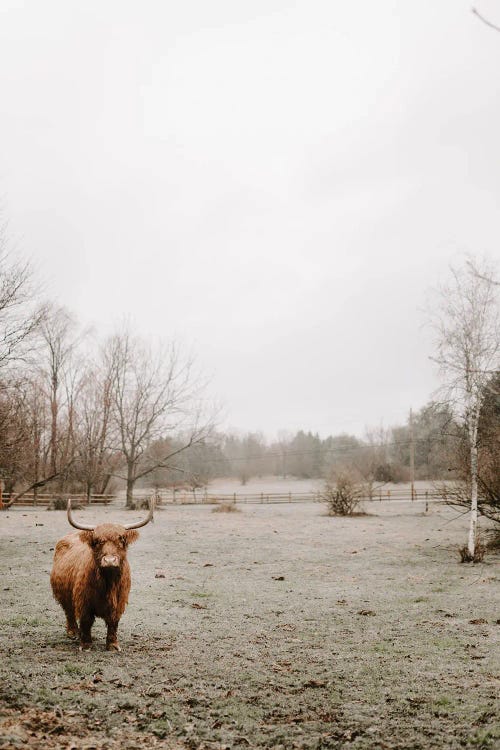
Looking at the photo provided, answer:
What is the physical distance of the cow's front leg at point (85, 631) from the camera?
25.6ft

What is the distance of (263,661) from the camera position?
25.1 ft

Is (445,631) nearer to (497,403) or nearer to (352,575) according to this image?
(352,575)

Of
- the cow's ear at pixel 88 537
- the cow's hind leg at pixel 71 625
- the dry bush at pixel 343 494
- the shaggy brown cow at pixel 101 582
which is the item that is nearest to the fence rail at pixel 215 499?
the dry bush at pixel 343 494

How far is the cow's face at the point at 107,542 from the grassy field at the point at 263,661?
3.94ft

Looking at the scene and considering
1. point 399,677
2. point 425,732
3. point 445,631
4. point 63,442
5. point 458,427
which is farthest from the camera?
point 63,442

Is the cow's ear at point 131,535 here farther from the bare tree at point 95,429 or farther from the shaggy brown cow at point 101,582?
the bare tree at point 95,429

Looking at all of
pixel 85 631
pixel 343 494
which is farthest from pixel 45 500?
pixel 85 631

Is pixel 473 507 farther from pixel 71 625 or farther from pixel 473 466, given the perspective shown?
pixel 71 625

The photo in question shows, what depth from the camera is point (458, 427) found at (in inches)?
702

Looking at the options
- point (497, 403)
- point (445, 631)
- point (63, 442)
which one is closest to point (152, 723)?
point (445, 631)

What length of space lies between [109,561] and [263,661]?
2357 millimetres

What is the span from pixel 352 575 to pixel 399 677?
25.6 ft

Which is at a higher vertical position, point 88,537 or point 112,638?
point 88,537

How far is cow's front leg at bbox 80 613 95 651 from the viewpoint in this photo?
7801mm
